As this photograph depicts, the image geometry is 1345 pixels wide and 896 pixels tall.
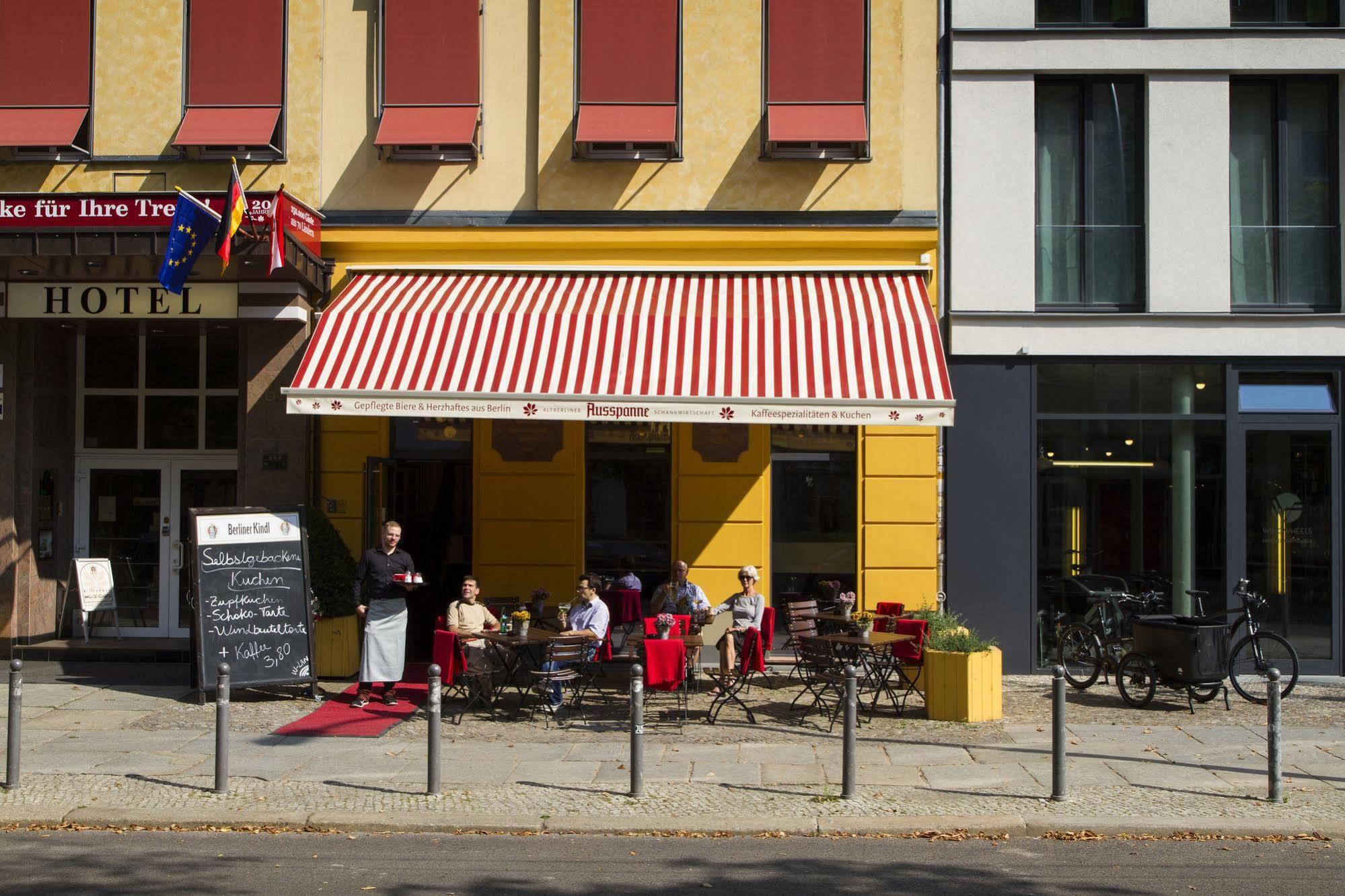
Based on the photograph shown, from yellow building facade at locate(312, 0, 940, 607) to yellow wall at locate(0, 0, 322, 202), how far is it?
0.83ft

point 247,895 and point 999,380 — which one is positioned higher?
point 999,380

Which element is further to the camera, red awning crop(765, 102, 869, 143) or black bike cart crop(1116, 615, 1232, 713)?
red awning crop(765, 102, 869, 143)

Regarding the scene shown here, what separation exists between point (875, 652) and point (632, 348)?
13.6ft

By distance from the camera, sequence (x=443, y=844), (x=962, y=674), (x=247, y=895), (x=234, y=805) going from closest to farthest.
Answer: (x=247, y=895) → (x=443, y=844) → (x=234, y=805) → (x=962, y=674)

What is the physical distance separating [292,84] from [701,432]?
6682 mm

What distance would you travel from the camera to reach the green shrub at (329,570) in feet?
44.5

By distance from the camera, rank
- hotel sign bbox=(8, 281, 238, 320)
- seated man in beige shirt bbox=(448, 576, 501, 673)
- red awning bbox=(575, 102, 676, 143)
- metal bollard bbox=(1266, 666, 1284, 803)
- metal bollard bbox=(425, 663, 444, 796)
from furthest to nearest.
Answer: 1. red awning bbox=(575, 102, 676, 143)
2. hotel sign bbox=(8, 281, 238, 320)
3. seated man in beige shirt bbox=(448, 576, 501, 673)
4. metal bollard bbox=(425, 663, 444, 796)
5. metal bollard bbox=(1266, 666, 1284, 803)

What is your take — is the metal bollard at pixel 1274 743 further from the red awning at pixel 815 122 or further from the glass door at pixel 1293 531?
the red awning at pixel 815 122

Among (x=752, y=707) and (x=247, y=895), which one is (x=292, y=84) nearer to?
(x=752, y=707)

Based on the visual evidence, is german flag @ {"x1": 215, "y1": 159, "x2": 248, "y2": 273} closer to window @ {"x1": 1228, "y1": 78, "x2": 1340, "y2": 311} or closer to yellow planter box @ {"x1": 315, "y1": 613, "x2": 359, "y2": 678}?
yellow planter box @ {"x1": 315, "y1": 613, "x2": 359, "y2": 678}

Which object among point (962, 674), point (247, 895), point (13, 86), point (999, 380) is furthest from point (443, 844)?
point (13, 86)

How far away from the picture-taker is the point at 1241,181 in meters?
14.9

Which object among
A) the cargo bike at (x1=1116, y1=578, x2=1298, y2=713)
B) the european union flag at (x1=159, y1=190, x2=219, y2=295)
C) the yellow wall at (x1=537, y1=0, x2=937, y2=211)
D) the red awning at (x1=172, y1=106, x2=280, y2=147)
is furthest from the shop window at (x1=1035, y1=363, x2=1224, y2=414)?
the red awning at (x1=172, y1=106, x2=280, y2=147)

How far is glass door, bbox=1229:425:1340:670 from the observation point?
14633mm
